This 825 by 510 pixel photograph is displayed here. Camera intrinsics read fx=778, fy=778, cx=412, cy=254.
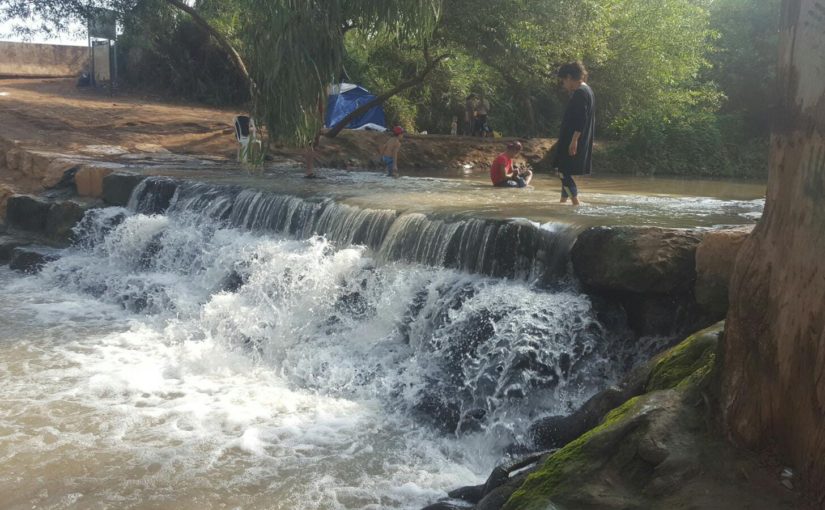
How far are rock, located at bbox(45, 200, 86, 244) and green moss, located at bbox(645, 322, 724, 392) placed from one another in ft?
31.9

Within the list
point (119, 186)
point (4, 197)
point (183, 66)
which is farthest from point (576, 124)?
point (183, 66)

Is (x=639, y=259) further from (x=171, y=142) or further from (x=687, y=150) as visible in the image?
(x=687, y=150)

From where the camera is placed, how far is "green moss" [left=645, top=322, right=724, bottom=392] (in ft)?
12.4

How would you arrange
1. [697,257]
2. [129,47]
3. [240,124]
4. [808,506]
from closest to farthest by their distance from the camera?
1. [808,506]
2. [697,257]
3. [240,124]
4. [129,47]

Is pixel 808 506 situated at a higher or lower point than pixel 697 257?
lower

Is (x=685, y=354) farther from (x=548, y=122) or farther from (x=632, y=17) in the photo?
(x=548, y=122)

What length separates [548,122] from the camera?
24031mm

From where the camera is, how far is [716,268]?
534cm

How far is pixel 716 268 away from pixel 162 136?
1376cm

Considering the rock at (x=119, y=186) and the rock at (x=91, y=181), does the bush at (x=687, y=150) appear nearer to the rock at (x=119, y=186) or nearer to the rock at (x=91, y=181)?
the rock at (x=119, y=186)

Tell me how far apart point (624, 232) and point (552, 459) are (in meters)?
2.98

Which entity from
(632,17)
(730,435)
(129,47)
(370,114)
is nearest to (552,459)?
(730,435)

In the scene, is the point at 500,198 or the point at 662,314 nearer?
the point at 662,314

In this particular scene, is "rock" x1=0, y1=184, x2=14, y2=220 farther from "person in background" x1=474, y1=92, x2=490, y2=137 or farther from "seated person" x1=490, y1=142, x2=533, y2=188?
"person in background" x1=474, y1=92, x2=490, y2=137
